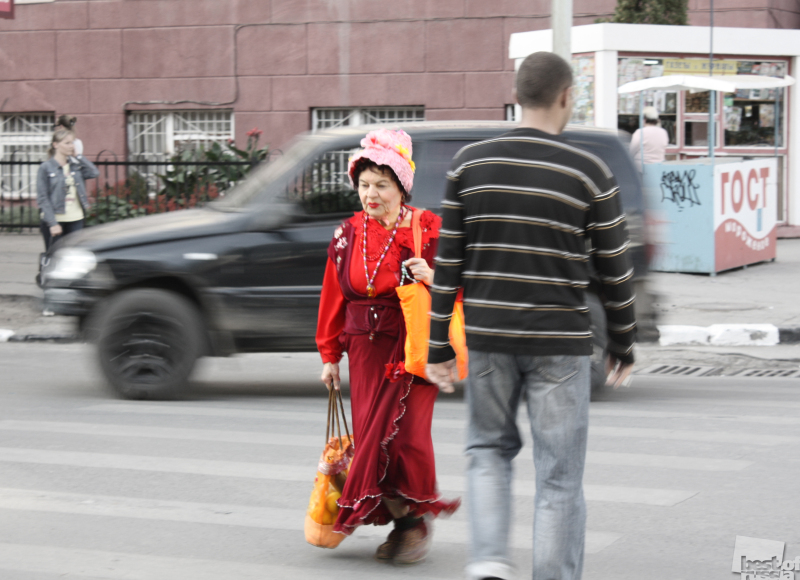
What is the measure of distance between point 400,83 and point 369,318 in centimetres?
1380

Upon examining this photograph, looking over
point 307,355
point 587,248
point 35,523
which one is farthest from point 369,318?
point 307,355

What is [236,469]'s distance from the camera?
213 inches

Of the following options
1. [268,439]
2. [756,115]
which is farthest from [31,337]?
[756,115]

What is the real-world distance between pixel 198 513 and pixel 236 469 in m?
0.74

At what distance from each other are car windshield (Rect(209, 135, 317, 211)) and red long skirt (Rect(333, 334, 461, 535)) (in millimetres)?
3291

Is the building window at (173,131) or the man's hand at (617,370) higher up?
the building window at (173,131)

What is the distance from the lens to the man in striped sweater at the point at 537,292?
3111mm

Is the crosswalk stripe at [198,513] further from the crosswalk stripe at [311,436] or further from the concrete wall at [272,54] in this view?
the concrete wall at [272,54]

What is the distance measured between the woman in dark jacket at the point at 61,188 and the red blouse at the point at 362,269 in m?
6.95

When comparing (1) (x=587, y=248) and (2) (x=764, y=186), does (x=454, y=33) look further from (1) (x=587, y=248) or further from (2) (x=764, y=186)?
(1) (x=587, y=248)

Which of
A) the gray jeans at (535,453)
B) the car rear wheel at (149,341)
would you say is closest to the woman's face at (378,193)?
the gray jeans at (535,453)

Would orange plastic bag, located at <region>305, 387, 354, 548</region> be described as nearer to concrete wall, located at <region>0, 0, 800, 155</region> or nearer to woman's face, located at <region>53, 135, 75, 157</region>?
woman's face, located at <region>53, 135, 75, 157</region>

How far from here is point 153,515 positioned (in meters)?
4.65

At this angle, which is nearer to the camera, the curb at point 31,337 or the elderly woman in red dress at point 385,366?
the elderly woman in red dress at point 385,366
